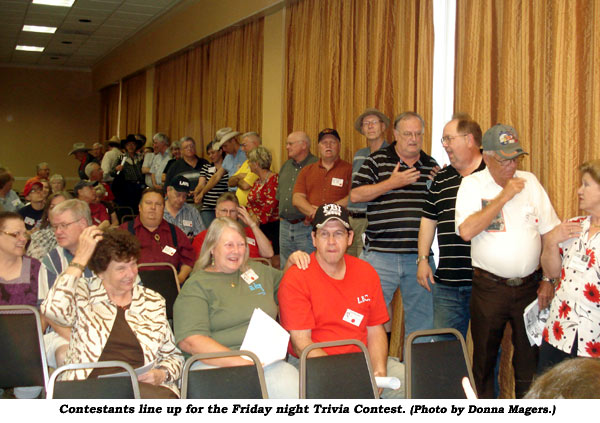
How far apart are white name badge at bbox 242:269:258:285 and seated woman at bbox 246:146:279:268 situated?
2745 mm

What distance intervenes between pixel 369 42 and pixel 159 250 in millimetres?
2525

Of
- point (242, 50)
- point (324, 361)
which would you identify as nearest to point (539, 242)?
point (324, 361)

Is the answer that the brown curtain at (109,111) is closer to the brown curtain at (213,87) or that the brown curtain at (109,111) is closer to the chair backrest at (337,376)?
the brown curtain at (213,87)

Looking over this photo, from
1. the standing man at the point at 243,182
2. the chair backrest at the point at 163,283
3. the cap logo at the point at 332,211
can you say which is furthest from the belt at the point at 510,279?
the standing man at the point at 243,182

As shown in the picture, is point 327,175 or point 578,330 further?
point 327,175

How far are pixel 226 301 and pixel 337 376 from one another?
0.77m

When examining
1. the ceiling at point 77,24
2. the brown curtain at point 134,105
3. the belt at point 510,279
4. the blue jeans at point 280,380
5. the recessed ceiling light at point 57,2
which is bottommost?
the blue jeans at point 280,380

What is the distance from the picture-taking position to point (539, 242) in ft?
10.1

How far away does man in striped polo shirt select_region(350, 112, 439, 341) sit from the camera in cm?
382

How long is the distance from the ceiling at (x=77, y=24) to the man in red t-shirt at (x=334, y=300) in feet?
25.1

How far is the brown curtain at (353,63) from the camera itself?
455 centimetres

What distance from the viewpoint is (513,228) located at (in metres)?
3.05

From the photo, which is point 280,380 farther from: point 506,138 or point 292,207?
point 292,207

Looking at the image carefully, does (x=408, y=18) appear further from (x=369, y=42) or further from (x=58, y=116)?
(x=58, y=116)
